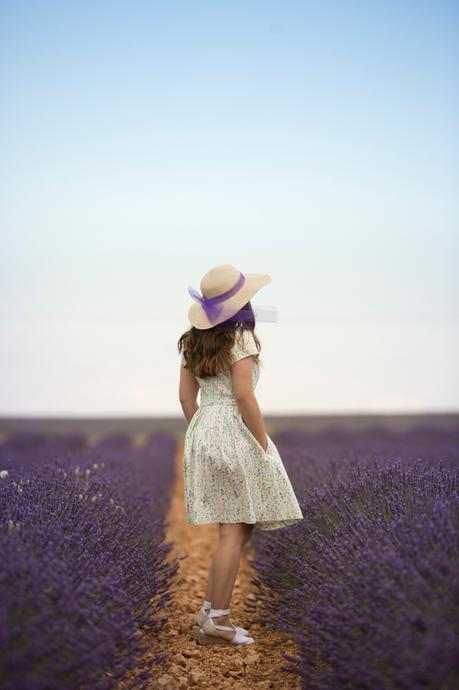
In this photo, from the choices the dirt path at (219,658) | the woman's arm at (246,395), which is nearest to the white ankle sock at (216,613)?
the dirt path at (219,658)

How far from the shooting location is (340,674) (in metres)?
2.48

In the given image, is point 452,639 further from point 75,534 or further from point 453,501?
point 75,534

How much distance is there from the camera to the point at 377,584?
8.13 feet

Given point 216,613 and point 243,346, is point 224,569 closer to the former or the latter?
point 216,613

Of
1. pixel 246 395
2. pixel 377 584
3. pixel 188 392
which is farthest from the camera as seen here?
pixel 188 392

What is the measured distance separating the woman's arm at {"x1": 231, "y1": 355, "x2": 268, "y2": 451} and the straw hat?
0.76 ft

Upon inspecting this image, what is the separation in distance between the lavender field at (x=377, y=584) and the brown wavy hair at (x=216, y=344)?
850mm

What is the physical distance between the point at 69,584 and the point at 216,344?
1.41 meters

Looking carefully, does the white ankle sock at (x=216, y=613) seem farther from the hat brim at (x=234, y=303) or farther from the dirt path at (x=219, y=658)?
the hat brim at (x=234, y=303)

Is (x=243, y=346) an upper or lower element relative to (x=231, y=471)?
upper

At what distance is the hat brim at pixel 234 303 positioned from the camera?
3635mm

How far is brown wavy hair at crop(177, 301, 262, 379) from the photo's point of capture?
11.8 ft

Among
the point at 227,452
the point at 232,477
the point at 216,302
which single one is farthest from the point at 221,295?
the point at 232,477

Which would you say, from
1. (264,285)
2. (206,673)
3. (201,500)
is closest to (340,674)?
(206,673)
